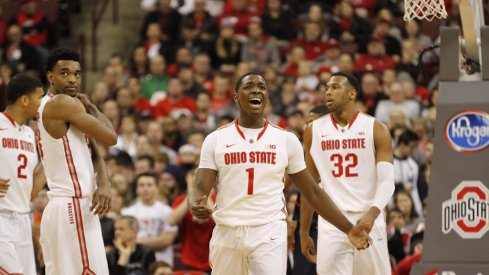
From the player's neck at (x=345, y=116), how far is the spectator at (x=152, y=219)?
426 cm

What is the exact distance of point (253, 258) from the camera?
8211mm

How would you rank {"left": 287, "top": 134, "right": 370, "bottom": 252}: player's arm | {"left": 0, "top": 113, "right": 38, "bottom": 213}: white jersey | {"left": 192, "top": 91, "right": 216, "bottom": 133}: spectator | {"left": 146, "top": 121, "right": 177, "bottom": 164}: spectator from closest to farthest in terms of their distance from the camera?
{"left": 287, "top": 134, "right": 370, "bottom": 252}: player's arm, {"left": 0, "top": 113, "right": 38, "bottom": 213}: white jersey, {"left": 146, "top": 121, "right": 177, "bottom": 164}: spectator, {"left": 192, "top": 91, "right": 216, "bottom": 133}: spectator

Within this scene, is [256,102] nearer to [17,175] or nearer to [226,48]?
[17,175]

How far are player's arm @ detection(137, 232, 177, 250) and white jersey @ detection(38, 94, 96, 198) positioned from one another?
4.72 m

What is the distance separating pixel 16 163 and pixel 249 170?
8.12 ft

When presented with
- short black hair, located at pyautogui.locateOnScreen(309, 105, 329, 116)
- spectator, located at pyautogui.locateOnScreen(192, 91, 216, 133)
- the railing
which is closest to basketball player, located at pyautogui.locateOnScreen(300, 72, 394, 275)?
short black hair, located at pyautogui.locateOnScreen(309, 105, 329, 116)

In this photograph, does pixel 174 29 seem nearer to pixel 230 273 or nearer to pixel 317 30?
pixel 317 30

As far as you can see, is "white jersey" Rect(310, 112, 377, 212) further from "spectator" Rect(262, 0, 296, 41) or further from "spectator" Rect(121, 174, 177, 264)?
"spectator" Rect(262, 0, 296, 41)

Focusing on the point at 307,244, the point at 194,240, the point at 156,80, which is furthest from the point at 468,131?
the point at 156,80

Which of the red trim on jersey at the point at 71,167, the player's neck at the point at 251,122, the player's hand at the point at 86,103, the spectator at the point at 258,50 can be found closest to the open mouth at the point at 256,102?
the player's neck at the point at 251,122

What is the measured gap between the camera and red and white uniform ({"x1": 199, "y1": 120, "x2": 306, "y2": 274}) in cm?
823

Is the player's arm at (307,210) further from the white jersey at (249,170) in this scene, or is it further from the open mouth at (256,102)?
the open mouth at (256,102)

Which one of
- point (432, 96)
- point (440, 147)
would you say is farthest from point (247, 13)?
point (440, 147)

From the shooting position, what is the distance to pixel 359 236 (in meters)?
9.00
